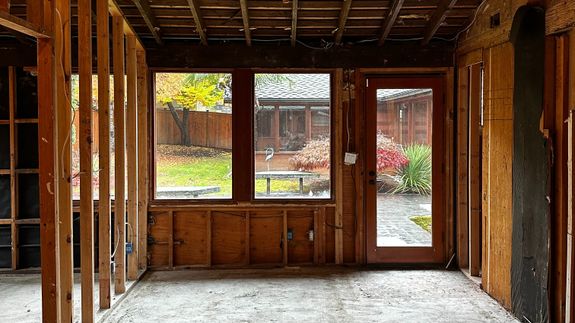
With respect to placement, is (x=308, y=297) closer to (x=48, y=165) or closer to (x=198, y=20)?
(x=48, y=165)

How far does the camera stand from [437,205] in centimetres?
574

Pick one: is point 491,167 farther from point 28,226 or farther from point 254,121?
point 28,226

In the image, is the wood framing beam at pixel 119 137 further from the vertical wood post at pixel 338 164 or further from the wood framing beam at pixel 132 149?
the vertical wood post at pixel 338 164

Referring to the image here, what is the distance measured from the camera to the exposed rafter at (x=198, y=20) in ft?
15.5

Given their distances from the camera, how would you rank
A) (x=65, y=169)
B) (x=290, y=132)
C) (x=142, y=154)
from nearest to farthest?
1. (x=65, y=169)
2. (x=142, y=154)
3. (x=290, y=132)

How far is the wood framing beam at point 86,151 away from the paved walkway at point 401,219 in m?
3.26

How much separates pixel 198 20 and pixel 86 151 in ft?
6.49

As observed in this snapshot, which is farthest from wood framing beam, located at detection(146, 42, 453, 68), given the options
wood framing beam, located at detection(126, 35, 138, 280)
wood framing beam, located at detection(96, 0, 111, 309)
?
wood framing beam, located at detection(96, 0, 111, 309)

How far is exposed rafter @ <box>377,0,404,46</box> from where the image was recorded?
4.78 meters

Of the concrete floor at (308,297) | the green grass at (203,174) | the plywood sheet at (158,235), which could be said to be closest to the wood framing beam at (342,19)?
the green grass at (203,174)

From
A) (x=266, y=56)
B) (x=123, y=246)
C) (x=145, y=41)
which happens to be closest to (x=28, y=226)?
(x=123, y=246)

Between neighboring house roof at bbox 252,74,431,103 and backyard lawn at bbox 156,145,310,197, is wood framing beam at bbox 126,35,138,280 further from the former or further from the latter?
neighboring house roof at bbox 252,74,431,103

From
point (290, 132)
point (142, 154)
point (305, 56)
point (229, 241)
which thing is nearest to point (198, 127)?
point (142, 154)

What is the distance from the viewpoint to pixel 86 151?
367cm
